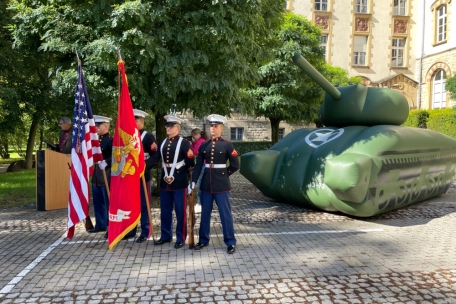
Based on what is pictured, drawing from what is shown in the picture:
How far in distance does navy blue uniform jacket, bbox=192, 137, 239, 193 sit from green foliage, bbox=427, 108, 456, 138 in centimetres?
2000

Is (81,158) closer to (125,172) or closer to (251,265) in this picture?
(125,172)

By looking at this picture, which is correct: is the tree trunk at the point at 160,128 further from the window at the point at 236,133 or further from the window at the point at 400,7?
the window at the point at 400,7

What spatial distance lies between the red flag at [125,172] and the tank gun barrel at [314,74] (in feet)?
11.7

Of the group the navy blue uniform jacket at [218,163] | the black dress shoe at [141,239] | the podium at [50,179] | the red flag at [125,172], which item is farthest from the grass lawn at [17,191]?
the navy blue uniform jacket at [218,163]

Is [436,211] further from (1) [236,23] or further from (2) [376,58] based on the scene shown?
(2) [376,58]

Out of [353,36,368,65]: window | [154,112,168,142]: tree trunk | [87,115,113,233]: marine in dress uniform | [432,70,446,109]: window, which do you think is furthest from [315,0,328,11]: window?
[87,115,113,233]: marine in dress uniform

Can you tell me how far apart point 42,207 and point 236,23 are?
502 cm

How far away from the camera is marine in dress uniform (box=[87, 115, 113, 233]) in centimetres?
625

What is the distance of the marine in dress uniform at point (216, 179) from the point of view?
17.7ft

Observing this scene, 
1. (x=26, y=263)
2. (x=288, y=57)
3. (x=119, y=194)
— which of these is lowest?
(x=26, y=263)

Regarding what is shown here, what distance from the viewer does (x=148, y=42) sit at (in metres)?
7.31

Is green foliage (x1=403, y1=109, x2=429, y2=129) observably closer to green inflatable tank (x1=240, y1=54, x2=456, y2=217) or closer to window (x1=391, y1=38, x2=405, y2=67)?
window (x1=391, y1=38, x2=405, y2=67)

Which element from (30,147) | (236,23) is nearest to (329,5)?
(30,147)

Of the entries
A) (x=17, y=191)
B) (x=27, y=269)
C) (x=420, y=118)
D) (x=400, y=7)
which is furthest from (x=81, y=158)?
(x=400, y=7)
